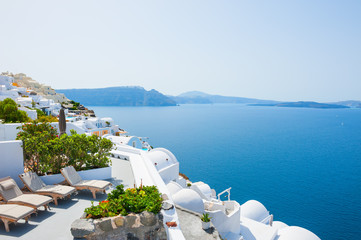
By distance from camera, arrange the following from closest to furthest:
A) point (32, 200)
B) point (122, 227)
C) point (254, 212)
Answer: point (122, 227) → point (32, 200) → point (254, 212)

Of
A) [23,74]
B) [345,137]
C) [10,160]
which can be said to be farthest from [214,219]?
[23,74]

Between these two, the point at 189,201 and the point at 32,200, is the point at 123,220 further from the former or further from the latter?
the point at 189,201

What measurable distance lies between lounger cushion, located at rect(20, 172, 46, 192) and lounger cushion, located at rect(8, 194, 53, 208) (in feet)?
1.75

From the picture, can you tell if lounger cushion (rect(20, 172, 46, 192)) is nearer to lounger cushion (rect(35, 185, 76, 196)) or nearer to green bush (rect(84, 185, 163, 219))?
lounger cushion (rect(35, 185, 76, 196))

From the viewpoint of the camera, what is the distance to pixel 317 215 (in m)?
28.4

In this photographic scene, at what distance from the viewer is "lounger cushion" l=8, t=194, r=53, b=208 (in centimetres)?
561

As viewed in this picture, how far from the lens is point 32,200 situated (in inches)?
227

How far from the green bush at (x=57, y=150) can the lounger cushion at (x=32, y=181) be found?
0.44 meters

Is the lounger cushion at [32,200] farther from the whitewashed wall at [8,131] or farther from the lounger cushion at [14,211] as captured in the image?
the whitewashed wall at [8,131]

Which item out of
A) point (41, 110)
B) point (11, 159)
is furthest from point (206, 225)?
point (41, 110)

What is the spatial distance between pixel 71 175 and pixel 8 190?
1637mm

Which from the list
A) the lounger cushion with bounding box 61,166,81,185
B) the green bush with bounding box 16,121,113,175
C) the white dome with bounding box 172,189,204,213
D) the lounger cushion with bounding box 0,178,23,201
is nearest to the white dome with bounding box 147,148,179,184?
the white dome with bounding box 172,189,204,213

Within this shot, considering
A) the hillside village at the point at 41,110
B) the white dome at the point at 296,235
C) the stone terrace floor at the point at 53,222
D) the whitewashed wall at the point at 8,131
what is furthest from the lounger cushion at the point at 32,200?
the white dome at the point at 296,235

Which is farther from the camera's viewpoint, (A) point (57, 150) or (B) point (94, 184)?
(A) point (57, 150)
